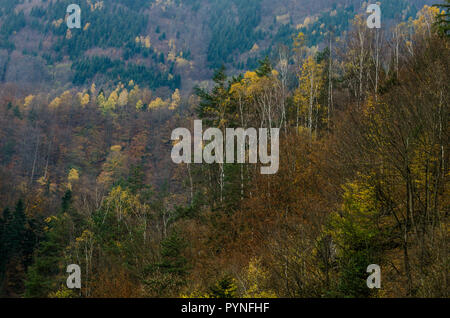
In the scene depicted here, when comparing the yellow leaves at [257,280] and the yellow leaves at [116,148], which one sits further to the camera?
the yellow leaves at [116,148]

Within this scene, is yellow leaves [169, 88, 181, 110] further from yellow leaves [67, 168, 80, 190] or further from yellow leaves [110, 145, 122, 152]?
yellow leaves [67, 168, 80, 190]

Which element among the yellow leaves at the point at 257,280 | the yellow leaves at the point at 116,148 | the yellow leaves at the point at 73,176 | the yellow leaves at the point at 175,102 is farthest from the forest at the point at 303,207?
the yellow leaves at the point at 175,102

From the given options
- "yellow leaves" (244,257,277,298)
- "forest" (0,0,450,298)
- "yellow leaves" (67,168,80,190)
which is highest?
"yellow leaves" (67,168,80,190)

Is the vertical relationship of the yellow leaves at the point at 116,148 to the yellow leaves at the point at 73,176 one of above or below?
above

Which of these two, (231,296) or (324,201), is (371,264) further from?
(324,201)

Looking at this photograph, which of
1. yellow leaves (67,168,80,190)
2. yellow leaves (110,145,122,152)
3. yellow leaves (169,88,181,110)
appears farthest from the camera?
yellow leaves (169,88,181,110)

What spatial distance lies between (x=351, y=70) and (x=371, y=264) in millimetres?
25284

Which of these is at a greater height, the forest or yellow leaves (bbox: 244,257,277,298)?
the forest

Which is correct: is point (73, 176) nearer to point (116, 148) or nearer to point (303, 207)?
point (116, 148)

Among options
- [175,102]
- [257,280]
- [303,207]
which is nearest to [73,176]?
[175,102]

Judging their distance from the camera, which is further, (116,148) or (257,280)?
(116,148)

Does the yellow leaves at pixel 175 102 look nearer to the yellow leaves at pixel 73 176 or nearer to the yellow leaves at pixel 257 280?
the yellow leaves at pixel 73 176

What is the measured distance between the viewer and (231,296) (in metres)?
11.6

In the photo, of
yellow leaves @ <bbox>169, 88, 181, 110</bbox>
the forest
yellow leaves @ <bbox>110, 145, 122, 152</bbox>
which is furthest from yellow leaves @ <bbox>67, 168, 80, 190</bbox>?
yellow leaves @ <bbox>169, 88, 181, 110</bbox>
